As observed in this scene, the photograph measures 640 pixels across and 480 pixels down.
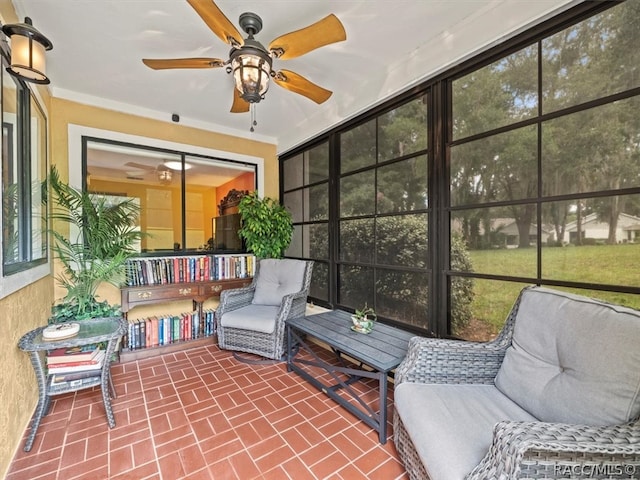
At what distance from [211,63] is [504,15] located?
1.78 m

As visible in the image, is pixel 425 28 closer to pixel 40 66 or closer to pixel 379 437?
pixel 40 66

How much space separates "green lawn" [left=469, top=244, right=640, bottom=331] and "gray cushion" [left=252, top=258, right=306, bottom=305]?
69.1 inches

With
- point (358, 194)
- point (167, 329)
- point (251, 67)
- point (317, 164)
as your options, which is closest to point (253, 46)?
point (251, 67)

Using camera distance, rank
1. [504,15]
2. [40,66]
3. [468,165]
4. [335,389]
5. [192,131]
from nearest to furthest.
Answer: [40,66]
[504,15]
[468,165]
[335,389]
[192,131]

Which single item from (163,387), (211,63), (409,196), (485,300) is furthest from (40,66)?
(485,300)

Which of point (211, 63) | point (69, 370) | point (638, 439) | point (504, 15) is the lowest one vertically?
point (69, 370)

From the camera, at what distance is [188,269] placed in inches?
A: 124

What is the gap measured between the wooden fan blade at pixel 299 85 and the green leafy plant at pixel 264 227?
5.26ft

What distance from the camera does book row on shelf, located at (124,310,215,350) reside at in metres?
2.84

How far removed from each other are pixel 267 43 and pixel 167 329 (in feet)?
9.54

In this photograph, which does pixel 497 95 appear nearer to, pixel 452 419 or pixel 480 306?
pixel 480 306

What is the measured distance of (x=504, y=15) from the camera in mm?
1636

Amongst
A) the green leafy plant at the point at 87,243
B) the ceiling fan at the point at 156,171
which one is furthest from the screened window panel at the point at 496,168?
the ceiling fan at the point at 156,171

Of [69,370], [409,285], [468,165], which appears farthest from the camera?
[409,285]
